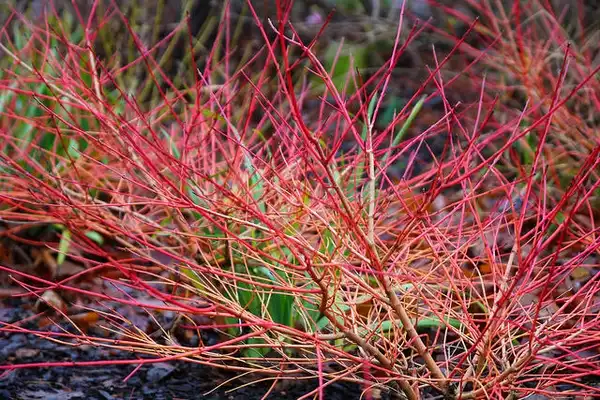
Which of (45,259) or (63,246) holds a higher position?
(63,246)

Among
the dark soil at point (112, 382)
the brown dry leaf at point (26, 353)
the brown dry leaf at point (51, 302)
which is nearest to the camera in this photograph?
the dark soil at point (112, 382)

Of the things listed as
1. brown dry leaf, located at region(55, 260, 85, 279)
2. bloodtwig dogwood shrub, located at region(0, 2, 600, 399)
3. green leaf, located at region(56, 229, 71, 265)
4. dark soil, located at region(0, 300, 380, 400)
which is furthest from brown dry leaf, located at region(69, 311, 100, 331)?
brown dry leaf, located at region(55, 260, 85, 279)

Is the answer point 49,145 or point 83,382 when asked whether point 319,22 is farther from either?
point 83,382

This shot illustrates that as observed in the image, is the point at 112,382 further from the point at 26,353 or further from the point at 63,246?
the point at 63,246

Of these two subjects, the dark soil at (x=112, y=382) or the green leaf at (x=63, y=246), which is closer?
the dark soil at (x=112, y=382)

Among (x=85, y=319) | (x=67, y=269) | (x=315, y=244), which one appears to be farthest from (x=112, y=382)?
(x=67, y=269)

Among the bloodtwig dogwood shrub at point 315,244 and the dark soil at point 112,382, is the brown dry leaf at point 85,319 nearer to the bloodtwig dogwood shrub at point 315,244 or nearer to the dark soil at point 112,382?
the bloodtwig dogwood shrub at point 315,244

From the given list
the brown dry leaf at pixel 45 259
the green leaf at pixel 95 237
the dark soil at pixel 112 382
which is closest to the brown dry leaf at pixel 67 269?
the brown dry leaf at pixel 45 259

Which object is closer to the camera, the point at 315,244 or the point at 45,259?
the point at 315,244
